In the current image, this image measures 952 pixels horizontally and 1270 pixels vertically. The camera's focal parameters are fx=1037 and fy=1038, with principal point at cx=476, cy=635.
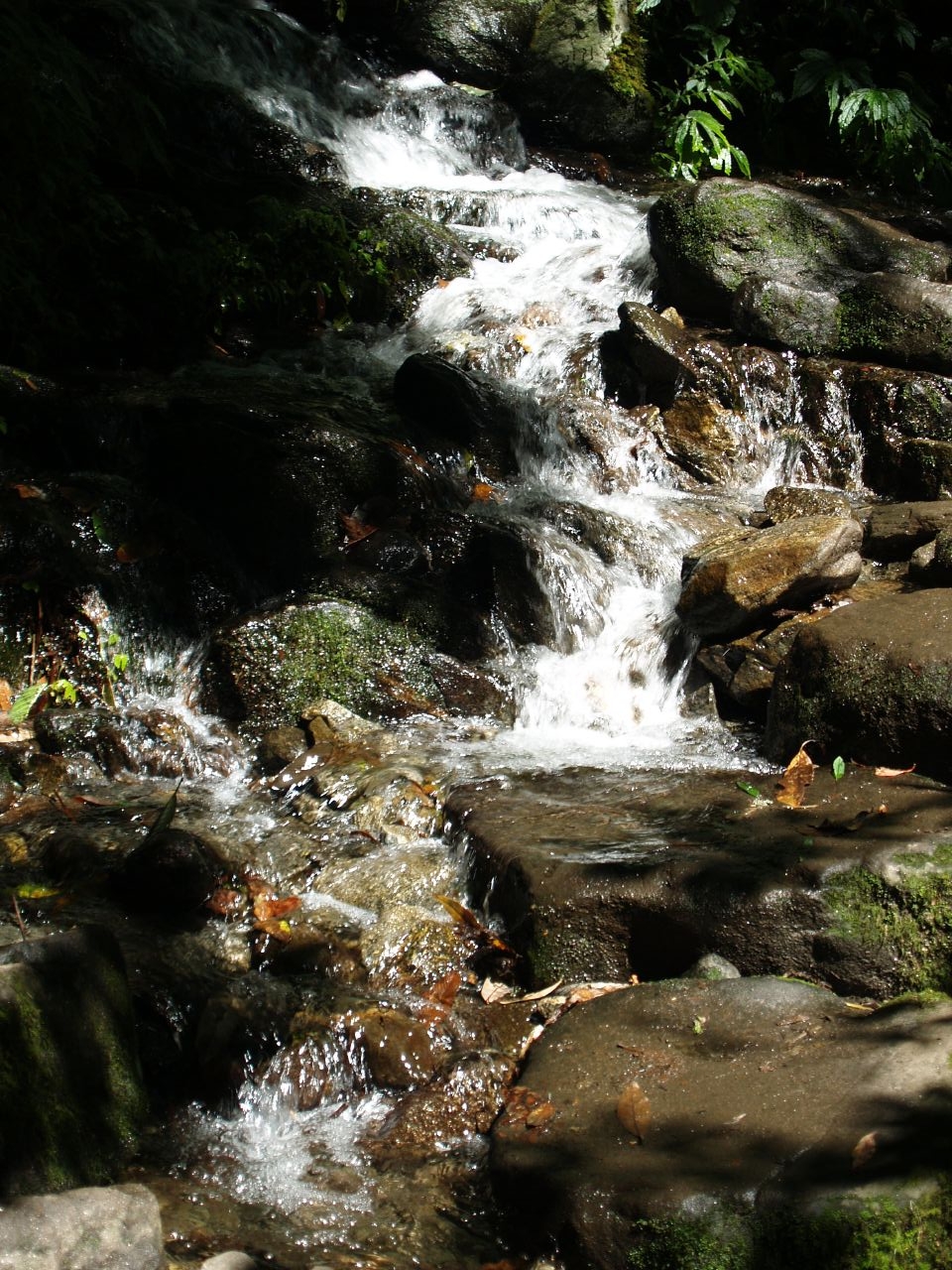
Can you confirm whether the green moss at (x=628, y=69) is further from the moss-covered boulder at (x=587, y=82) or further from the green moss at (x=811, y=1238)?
the green moss at (x=811, y=1238)

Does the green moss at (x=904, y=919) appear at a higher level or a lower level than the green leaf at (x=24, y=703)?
lower

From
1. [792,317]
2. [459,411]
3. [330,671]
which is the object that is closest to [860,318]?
[792,317]

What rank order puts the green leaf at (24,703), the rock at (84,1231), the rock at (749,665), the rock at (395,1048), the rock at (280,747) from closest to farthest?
the rock at (84,1231), the rock at (395,1048), the green leaf at (24,703), the rock at (280,747), the rock at (749,665)

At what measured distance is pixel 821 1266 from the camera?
203 centimetres

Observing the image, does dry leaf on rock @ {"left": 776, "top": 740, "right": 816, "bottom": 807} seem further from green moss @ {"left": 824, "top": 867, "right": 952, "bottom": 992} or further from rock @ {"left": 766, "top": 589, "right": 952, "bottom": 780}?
green moss @ {"left": 824, "top": 867, "right": 952, "bottom": 992}

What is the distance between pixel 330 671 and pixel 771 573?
249cm

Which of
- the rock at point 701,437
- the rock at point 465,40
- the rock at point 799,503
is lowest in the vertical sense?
the rock at point 799,503

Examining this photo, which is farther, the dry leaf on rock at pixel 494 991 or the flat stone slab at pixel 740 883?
the dry leaf on rock at pixel 494 991

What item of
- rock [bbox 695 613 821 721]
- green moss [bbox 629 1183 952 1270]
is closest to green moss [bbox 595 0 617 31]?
rock [bbox 695 613 821 721]

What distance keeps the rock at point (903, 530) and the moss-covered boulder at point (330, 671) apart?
2.66 meters

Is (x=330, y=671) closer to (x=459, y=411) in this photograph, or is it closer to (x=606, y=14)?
(x=459, y=411)

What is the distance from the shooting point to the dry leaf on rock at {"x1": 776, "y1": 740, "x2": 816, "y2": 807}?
413 centimetres

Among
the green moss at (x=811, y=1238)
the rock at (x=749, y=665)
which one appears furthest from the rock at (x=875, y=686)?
the green moss at (x=811, y=1238)

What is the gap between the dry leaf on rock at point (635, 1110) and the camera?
8.25ft
